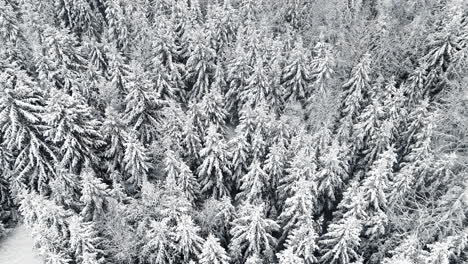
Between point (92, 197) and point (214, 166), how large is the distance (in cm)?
1039

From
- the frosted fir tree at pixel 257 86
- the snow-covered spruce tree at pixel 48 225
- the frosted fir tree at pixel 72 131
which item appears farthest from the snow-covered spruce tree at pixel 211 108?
the snow-covered spruce tree at pixel 48 225

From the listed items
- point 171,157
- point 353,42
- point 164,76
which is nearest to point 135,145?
point 171,157

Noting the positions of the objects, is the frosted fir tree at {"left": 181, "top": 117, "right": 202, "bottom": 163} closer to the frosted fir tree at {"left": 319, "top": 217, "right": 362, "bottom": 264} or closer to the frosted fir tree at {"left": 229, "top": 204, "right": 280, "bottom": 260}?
the frosted fir tree at {"left": 229, "top": 204, "right": 280, "bottom": 260}

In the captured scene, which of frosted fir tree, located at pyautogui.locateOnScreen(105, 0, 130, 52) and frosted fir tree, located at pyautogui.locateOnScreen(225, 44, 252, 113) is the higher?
frosted fir tree, located at pyautogui.locateOnScreen(105, 0, 130, 52)

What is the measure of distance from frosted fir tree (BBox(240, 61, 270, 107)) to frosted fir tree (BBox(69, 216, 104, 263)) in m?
20.3

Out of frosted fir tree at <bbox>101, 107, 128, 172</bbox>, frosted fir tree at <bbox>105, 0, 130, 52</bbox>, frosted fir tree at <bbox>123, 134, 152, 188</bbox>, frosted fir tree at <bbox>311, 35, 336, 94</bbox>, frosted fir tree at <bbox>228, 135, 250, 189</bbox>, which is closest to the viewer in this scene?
frosted fir tree at <bbox>123, 134, 152, 188</bbox>

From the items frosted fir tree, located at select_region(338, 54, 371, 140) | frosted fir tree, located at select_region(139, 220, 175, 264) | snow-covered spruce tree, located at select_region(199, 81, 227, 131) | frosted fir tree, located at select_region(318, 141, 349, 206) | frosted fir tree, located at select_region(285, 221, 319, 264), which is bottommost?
frosted fir tree, located at select_region(139, 220, 175, 264)

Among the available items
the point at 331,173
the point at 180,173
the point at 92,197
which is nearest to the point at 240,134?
the point at 180,173

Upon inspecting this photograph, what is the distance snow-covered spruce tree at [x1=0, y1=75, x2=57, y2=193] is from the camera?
92.6 ft

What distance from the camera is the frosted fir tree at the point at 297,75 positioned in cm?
3994

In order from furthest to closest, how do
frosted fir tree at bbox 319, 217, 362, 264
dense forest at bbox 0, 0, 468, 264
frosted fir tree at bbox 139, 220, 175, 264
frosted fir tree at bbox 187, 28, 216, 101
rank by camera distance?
frosted fir tree at bbox 187, 28, 216, 101 → dense forest at bbox 0, 0, 468, 264 → frosted fir tree at bbox 139, 220, 175, 264 → frosted fir tree at bbox 319, 217, 362, 264

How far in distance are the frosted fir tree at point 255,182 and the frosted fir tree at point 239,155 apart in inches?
62.0

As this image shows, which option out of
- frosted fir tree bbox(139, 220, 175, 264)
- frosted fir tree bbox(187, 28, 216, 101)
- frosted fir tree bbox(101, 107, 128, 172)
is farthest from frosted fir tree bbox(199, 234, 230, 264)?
frosted fir tree bbox(187, 28, 216, 101)

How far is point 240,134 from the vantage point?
34250mm
